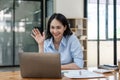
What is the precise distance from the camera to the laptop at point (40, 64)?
188cm

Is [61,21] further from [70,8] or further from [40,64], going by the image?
[70,8]

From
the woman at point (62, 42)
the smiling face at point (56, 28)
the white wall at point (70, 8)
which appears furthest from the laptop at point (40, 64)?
the white wall at point (70, 8)

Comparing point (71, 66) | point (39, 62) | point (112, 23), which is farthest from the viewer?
point (112, 23)

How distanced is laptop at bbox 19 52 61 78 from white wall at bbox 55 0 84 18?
651cm

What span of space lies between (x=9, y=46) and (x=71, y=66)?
262 inches

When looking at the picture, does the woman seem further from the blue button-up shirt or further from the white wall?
the white wall

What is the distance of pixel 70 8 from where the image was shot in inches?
333

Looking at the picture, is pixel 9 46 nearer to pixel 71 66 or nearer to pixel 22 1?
pixel 22 1

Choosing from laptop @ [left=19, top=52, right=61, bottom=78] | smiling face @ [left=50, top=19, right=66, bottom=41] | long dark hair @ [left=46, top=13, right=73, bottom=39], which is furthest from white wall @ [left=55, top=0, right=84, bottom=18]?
laptop @ [left=19, top=52, right=61, bottom=78]

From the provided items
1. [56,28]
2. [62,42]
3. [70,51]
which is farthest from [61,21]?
[70,51]

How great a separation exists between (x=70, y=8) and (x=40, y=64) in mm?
6700

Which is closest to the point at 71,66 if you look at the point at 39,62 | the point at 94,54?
the point at 39,62

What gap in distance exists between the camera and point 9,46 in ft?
29.3

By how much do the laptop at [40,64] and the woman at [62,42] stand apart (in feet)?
2.28
